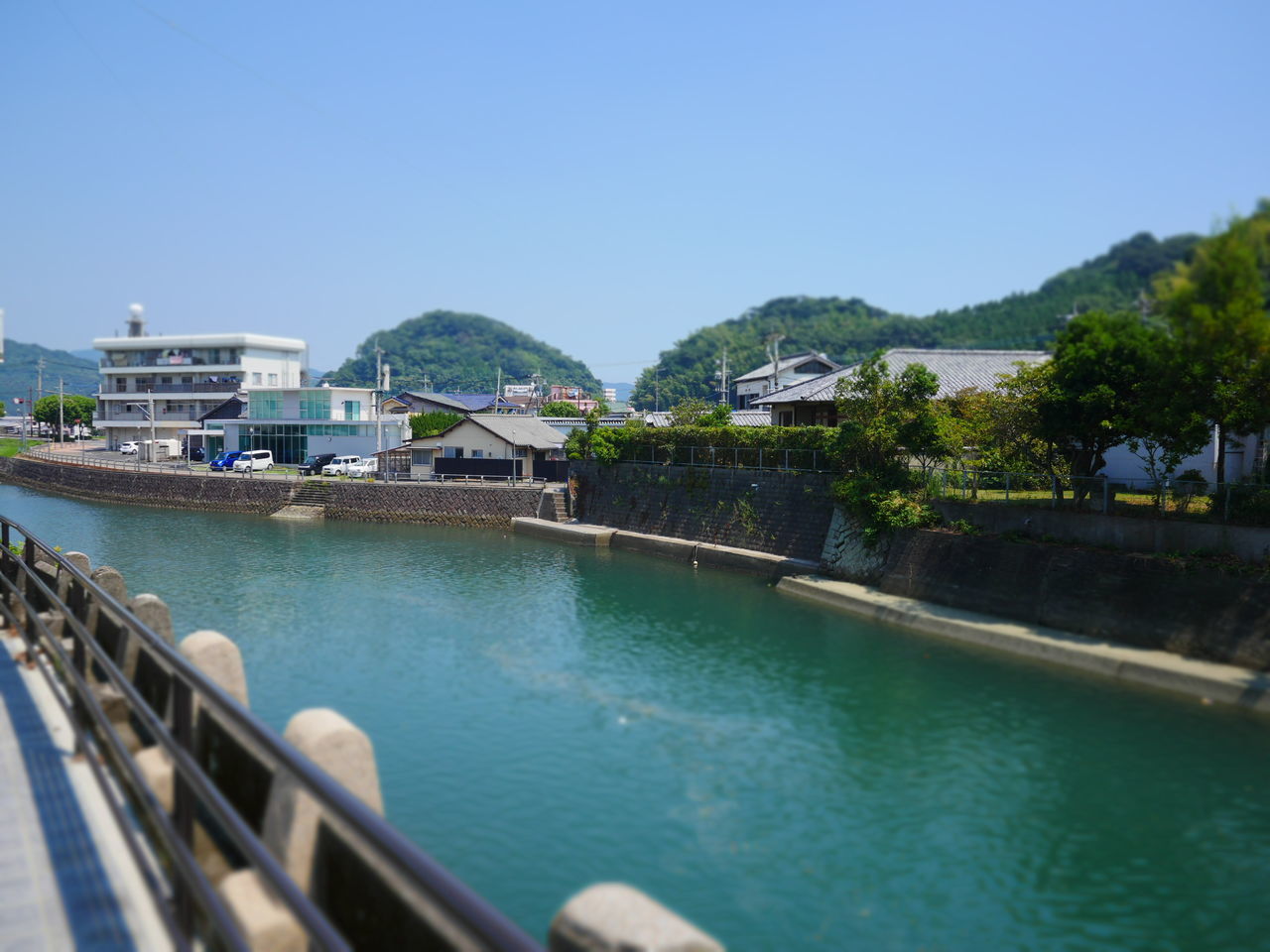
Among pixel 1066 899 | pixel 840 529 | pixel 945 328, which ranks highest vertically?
pixel 945 328

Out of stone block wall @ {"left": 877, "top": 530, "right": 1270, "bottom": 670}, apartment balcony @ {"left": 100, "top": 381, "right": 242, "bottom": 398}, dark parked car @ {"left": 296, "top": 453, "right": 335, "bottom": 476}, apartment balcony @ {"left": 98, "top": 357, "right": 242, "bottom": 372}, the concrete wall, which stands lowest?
stone block wall @ {"left": 877, "top": 530, "right": 1270, "bottom": 670}

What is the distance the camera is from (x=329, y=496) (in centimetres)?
4403

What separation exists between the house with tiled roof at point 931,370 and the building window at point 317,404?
30066mm

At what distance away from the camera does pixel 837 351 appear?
278ft

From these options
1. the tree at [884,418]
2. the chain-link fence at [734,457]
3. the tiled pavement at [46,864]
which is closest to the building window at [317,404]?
the chain-link fence at [734,457]

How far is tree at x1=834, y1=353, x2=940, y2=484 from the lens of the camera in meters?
24.9

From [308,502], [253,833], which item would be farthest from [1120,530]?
[308,502]

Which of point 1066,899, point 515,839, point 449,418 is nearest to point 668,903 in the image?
point 515,839

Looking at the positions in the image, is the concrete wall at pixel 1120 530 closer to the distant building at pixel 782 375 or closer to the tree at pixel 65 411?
the distant building at pixel 782 375

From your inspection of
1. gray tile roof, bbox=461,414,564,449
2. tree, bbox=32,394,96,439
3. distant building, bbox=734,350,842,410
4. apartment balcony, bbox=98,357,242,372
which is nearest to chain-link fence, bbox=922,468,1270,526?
gray tile roof, bbox=461,414,564,449

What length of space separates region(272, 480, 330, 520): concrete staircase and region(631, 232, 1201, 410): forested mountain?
3133 cm

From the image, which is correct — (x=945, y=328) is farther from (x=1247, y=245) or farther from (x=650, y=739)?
(x=650, y=739)

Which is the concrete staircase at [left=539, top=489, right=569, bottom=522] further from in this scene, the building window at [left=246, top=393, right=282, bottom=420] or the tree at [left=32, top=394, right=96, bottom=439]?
the tree at [left=32, top=394, right=96, bottom=439]

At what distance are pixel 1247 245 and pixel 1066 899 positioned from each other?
34.7 ft
